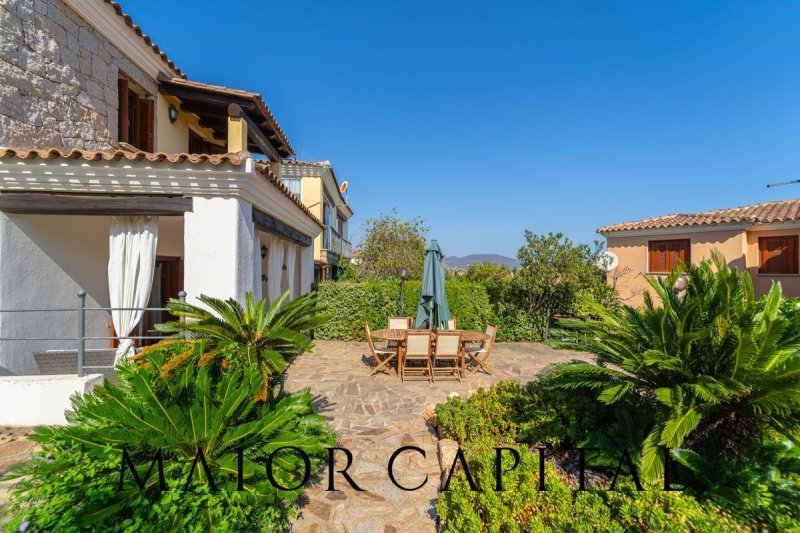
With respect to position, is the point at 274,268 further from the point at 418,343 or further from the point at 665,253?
the point at 665,253

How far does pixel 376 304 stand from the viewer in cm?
1173

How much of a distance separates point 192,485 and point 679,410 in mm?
4254

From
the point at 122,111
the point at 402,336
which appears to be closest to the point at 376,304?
the point at 402,336

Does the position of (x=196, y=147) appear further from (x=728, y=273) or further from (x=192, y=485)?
(x=728, y=273)

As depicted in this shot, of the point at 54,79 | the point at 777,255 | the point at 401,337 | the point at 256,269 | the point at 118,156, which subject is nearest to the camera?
the point at 118,156

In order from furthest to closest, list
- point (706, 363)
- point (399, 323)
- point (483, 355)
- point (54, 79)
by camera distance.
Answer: point (399, 323)
point (483, 355)
point (54, 79)
point (706, 363)

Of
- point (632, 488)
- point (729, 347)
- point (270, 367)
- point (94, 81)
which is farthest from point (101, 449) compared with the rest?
point (94, 81)

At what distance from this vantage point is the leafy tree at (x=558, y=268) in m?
10.6

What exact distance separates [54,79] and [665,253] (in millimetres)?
20841

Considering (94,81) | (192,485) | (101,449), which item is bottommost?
(192,485)

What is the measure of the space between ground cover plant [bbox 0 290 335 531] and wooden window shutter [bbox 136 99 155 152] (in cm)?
690

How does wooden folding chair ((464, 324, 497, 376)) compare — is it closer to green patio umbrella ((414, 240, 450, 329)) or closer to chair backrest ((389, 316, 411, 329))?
green patio umbrella ((414, 240, 450, 329))

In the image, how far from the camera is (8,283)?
508 centimetres

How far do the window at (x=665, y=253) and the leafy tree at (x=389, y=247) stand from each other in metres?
11.7
